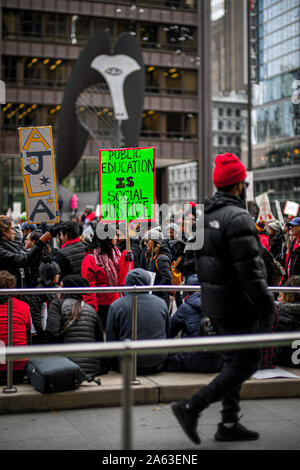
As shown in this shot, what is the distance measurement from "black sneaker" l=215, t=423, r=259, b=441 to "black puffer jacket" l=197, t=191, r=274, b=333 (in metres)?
0.65

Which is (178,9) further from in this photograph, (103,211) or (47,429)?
(47,429)

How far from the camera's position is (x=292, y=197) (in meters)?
89.4

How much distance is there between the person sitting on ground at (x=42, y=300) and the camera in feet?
21.0

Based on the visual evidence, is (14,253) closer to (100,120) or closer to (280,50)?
(100,120)

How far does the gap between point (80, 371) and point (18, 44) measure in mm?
52344

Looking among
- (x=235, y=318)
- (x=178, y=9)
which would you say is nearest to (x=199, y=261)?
(x=235, y=318)

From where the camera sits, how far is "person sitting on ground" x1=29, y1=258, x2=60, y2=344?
21.0 ft

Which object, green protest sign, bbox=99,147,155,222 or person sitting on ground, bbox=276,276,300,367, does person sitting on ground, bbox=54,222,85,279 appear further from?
person sitting on ground, bbox=276,276,300,367

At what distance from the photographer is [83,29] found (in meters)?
56.2

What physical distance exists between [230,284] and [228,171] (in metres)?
0.80

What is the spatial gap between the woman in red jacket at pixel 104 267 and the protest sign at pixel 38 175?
2.73 ft

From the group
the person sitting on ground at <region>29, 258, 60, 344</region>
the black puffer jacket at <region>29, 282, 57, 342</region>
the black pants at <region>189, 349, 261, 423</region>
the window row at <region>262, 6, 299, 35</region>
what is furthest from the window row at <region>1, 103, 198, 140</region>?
the black pants at <region>189, 349, 261, 423</region>

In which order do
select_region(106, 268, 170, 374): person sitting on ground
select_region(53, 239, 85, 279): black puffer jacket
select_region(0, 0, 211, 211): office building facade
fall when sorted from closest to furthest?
select_region(106, 268, 170, 374): person sitting on ground → select_region(53, 239, 85, 279): black puffer jacket → select_region(0, 0, 211, 211): office building facade

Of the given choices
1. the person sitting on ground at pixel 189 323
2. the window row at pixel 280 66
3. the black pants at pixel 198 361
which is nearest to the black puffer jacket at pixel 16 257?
the person sitting on ground at pixel 189 323
